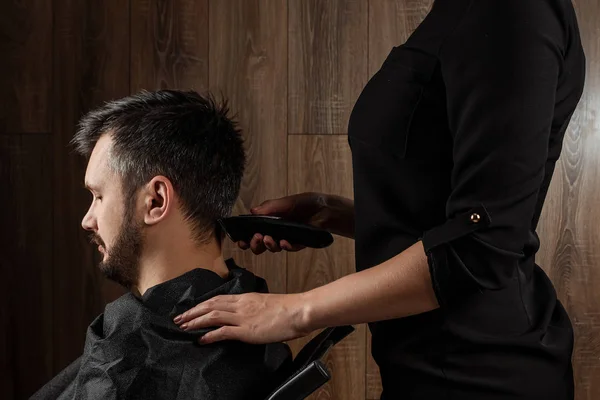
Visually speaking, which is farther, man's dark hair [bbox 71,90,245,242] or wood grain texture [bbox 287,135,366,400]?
wood grain texture [bbox 287,135,366,400]

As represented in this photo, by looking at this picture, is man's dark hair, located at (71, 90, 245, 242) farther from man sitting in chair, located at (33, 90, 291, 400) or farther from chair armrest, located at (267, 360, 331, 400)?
chair armrest, located at (267, 360, 331, 400)

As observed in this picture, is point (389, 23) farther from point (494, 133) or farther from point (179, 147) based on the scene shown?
point (494, 133)

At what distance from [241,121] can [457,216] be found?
5.46ft

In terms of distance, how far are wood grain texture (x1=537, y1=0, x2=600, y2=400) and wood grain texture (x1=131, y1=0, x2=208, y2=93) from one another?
1.31 m

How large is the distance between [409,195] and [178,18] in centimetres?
169

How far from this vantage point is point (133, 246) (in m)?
1.39

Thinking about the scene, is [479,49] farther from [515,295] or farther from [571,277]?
[571,277]

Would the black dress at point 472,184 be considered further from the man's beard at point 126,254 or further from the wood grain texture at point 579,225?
the wood grain texture at point 579,225

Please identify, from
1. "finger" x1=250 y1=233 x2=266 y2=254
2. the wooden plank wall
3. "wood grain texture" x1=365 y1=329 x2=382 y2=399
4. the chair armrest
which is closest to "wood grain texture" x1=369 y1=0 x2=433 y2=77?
the wooden plank wall

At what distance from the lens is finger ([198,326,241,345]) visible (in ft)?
3.89

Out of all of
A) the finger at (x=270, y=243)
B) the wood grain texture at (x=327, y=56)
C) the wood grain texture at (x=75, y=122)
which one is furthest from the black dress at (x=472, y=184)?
the wood grain texture at (x=75, y=122)

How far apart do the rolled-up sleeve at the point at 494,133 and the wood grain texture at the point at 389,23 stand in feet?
4.97

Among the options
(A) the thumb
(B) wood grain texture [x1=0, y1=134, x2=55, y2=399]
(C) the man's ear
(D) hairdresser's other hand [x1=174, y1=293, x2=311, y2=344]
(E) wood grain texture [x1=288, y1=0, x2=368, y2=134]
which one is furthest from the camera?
(B) wood grain texture [x1=0, y1=134, x2=55, y2=399]

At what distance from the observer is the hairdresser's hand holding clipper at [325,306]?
1.14 m
